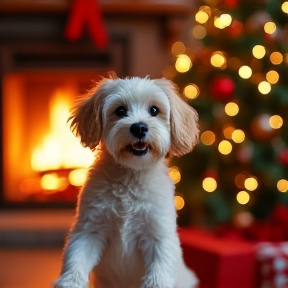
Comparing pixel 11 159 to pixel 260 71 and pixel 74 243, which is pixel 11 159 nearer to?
pixel 260 71

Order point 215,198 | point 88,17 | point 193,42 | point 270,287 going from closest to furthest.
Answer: point 270,287
point 215,198
point 88,17
point 193,42

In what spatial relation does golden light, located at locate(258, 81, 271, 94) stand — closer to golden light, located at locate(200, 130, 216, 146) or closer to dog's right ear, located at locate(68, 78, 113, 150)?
golden light, located at locate(200, 130, 216, 146)

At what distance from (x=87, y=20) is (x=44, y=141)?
2.59ft

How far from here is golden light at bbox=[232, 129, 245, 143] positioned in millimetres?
2447

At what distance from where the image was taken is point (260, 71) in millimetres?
2477

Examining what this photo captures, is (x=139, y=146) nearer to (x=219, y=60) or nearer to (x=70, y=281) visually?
(x=70, y=281)

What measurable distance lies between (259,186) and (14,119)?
4.82 ft

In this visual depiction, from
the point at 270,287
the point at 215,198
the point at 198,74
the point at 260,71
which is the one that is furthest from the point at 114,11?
the point at 270,287

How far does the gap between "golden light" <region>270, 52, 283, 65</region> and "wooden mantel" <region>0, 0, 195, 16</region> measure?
727 mm

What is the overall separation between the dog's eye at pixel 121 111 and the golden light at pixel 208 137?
1266 mm

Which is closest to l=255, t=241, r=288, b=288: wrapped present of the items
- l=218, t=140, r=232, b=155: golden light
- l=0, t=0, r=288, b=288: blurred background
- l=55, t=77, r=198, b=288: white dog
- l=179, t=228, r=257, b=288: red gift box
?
l=179, t=228, r=257, b=288: red gift box

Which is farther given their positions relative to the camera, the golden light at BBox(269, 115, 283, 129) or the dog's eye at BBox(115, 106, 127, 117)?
the golden light at BBox(269, 115, 283, 129)

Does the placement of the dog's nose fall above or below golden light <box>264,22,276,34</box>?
below

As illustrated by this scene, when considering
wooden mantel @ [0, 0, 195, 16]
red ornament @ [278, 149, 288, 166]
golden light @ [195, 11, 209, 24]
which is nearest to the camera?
red ornament @ [278, 149, 288, 166]
